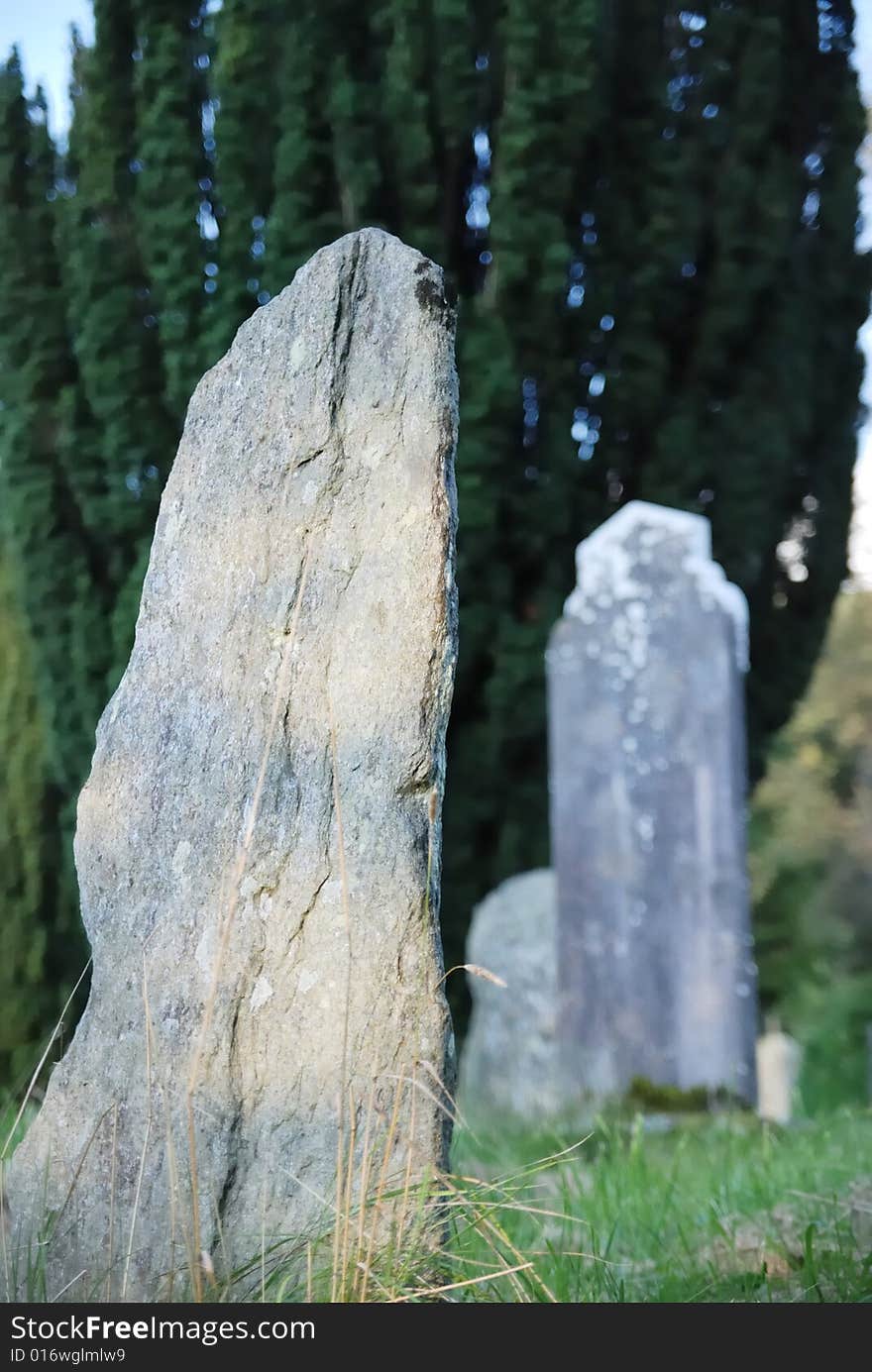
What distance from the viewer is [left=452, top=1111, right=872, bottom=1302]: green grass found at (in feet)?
6.48

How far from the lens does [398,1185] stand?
1745 mm

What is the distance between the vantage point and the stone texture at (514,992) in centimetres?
536

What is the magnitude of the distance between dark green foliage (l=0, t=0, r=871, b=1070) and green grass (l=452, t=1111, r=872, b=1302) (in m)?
2.14

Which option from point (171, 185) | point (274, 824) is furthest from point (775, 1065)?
point (274, 824)

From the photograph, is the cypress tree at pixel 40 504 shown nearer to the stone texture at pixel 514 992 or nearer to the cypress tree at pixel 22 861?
the cypress tree at pixel 22 861

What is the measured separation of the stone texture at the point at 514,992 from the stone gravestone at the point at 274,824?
137 inches

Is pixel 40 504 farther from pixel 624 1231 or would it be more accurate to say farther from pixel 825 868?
pixel 825 868

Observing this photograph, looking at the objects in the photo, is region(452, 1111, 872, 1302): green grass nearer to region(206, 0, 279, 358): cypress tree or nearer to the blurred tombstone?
region(206, 0, 279, 358): cypress tree

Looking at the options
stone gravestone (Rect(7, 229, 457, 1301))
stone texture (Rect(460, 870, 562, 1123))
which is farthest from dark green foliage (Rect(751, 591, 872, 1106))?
stone gravestone (Rect(7, 229, 457, 1301))

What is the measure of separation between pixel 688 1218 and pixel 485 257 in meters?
3.76

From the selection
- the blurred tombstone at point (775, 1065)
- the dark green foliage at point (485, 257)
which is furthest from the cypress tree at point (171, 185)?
Answer: the blurred tombstone at point (775, 1065)

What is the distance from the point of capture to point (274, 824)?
6.23 ft

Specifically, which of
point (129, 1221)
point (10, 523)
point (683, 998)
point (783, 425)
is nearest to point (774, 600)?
point (783, 425)
